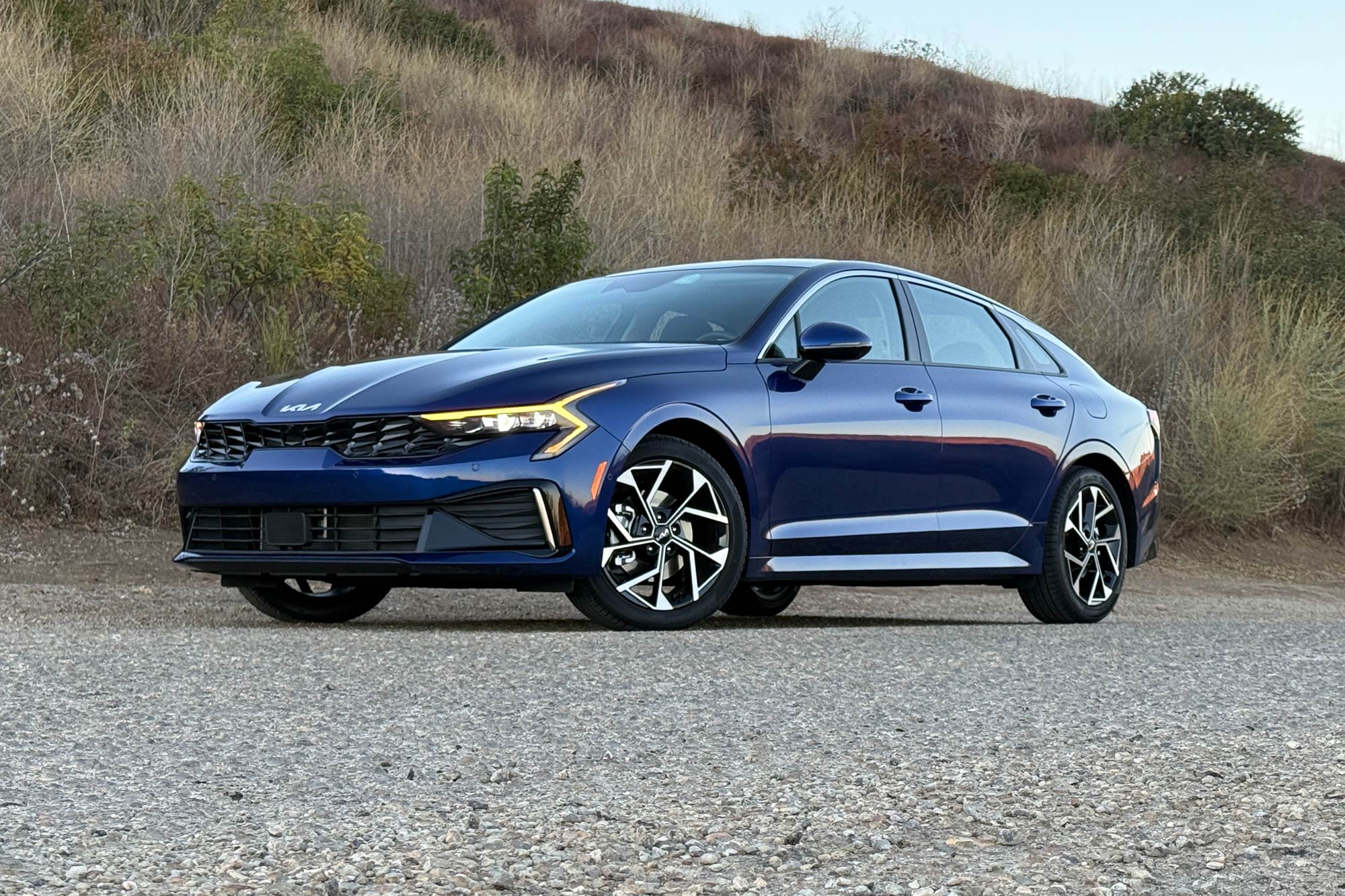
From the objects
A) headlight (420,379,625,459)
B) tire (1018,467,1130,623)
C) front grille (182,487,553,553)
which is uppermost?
headlight (420,379,625,459)

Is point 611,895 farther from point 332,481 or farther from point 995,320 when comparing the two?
point 995,320

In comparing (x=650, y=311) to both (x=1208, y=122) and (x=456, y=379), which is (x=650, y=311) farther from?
(x=1208, y=122)

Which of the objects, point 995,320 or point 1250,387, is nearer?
point 995,320

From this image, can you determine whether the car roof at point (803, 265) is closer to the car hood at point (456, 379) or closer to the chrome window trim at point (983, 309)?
the chrome window trim at point (983, 309)

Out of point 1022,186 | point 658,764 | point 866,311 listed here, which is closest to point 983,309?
point 866,311

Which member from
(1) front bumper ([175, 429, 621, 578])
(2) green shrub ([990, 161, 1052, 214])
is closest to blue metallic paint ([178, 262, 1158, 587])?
(1) front bumper ([175, 429, 621, 578])

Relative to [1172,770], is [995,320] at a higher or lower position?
higher

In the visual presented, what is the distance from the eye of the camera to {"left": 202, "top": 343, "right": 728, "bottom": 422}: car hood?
6926mm

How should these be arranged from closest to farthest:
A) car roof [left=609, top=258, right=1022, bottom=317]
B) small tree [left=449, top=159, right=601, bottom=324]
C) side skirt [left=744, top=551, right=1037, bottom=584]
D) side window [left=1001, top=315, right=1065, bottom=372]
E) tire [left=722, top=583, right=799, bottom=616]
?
side skirt [left=744, top=551, right=1037, bottom=584] < car roof [left=609, top=258, right=1022, bottom=317] < side window [left=1001, top=315, right=1065, bottom=372] < tire [left=722, top=583, right=799, bottom=616] < small tree [left=449, top=159, right=601, bottom=324]

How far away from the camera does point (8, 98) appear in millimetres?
17969

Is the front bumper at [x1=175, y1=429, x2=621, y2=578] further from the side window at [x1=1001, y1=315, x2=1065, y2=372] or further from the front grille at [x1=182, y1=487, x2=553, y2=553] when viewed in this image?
the side window at [x1=1001, y1=315, x2=1065, y2=372]

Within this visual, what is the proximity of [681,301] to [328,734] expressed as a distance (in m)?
3.76

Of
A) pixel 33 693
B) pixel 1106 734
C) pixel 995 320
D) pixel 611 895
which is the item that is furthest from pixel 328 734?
pixel 995 320

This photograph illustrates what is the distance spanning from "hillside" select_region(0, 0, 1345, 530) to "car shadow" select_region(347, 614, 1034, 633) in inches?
174
